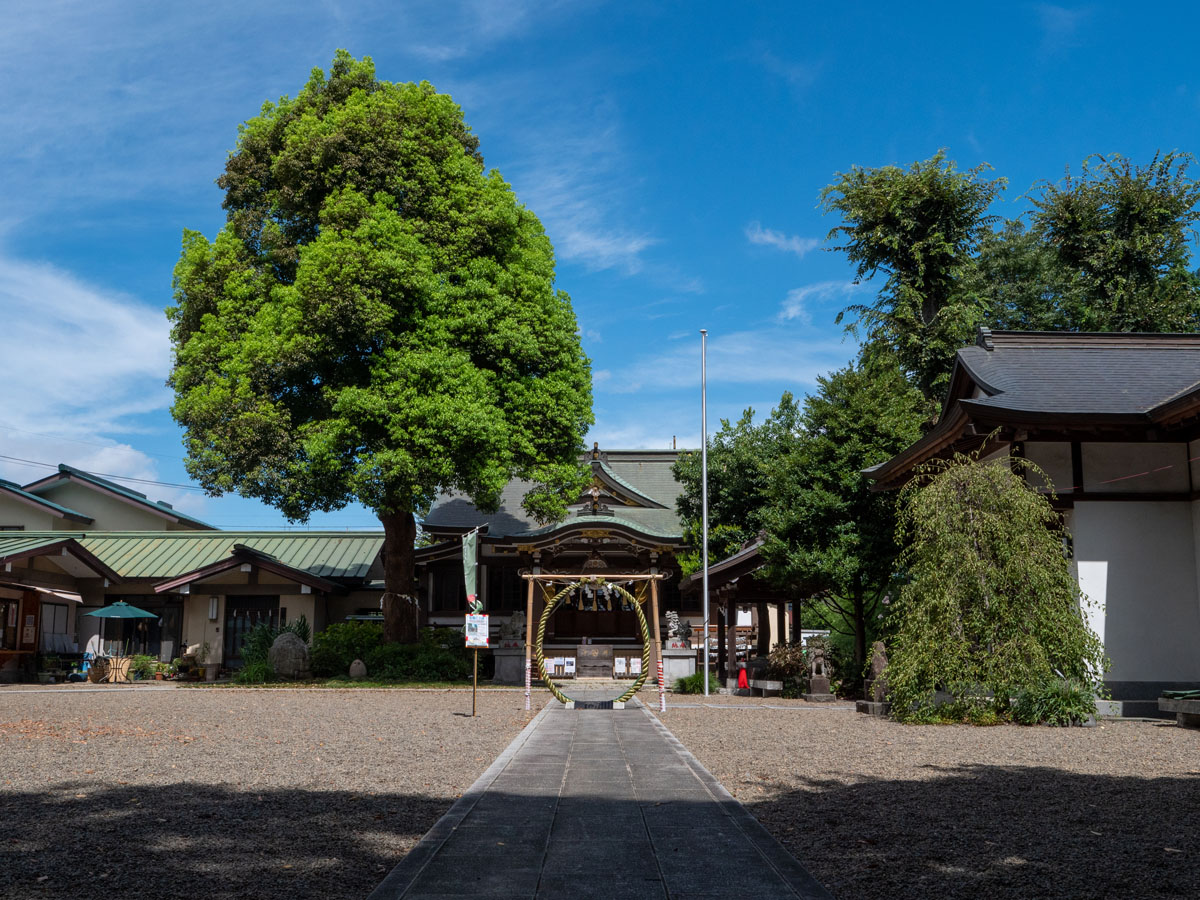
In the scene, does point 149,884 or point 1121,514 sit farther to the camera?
point 1121,514

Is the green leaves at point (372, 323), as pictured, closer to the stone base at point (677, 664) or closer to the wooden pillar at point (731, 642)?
the stone base at point (677, 664)

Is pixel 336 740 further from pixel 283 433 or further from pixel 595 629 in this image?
pixel 595 629

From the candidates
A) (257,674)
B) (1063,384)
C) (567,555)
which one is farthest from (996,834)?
(567,555)

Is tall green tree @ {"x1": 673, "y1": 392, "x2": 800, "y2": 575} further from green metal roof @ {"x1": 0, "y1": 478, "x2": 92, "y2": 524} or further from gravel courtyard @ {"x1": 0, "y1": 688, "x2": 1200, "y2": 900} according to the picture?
green metal roof @ {"x1": 0, "y1": 478, "x2": 92, "y2": 524}

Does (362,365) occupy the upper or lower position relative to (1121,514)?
upper

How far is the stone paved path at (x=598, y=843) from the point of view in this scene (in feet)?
16.9

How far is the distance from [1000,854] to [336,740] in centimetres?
914

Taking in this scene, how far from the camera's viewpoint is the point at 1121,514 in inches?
644

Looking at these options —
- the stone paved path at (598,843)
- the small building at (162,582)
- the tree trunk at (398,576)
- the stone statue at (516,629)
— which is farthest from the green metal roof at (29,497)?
the stone paved path at (598,843)

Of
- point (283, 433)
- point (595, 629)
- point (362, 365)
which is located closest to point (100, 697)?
point (283, 433)

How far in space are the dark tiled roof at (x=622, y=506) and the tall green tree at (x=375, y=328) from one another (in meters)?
5.04

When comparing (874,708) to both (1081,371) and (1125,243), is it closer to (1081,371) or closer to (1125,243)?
(1081,371)

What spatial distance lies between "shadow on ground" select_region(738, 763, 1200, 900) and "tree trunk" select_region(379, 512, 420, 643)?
61.6ft

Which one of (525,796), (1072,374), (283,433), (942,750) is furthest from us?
(283,433)
